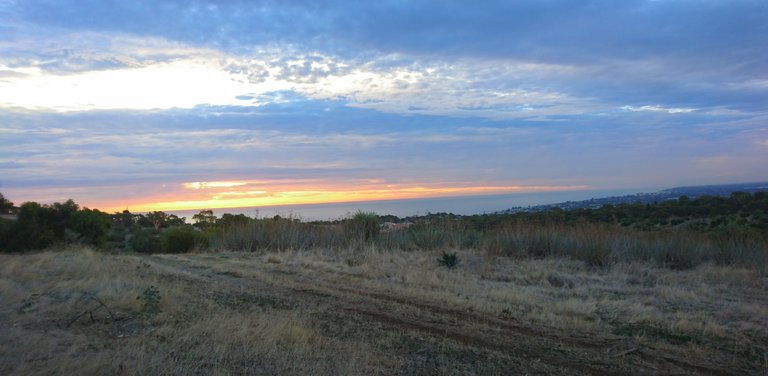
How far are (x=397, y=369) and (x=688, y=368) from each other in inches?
119

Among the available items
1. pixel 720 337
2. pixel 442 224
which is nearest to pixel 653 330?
pixel 720 337

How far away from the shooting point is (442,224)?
66.5 ft

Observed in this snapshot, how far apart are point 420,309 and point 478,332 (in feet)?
5.14

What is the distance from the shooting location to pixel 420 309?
8.02 meters

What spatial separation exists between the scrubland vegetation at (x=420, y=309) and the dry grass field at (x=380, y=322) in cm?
3

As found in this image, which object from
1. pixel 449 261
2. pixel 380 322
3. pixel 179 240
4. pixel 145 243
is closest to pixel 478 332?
pixel 380 322

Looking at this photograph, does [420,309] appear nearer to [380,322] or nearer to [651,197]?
[380,322]

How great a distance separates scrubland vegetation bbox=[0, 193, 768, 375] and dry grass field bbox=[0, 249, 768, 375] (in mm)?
31

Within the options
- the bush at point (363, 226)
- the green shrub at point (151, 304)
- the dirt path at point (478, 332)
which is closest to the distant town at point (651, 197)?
the bush at point (363, 226)

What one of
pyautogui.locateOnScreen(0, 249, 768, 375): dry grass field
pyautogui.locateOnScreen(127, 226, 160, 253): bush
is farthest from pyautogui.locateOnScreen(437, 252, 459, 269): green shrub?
pyautogui.locateOnScreen(127, 226, 160, 253): bush

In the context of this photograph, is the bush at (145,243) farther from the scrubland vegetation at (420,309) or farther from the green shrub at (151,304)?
the green shrub at (151,304)

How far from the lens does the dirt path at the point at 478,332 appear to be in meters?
5.33

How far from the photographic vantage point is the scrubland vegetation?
17.3ft

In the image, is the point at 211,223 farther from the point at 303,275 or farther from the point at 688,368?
the point at 688,368
